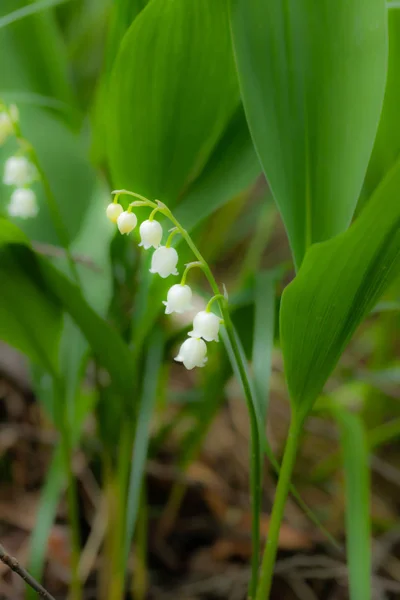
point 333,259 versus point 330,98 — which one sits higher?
point 330,98

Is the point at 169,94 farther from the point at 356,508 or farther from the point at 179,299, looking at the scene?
the point at 356,508

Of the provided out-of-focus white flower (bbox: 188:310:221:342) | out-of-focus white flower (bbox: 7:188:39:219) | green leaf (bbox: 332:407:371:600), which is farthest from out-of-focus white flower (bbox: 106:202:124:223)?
green leaf (bbox: 332:407:371:600)

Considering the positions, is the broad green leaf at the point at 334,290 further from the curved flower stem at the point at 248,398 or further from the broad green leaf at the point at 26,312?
the broad green leaf at the point at 26,312

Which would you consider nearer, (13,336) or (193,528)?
(13,336)

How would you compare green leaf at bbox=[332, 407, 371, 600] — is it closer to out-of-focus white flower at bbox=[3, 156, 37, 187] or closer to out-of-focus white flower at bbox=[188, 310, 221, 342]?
out-of-focus white flower at bbox=[188, 310, 221, 342]

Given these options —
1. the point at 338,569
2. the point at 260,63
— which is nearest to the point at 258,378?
the point at 260,63

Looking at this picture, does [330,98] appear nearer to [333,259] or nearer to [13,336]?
[333,259]

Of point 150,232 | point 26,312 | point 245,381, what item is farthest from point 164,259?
point 26,312
